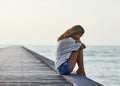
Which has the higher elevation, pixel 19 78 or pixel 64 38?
pixel 64 38

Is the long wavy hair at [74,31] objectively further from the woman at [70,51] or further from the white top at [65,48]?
the white top at [65,48]

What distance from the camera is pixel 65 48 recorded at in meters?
10.6

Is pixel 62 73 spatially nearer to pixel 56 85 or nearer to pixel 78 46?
pixel 78 46

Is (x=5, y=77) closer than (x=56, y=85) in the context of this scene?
No

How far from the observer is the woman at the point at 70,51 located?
33.7 ft

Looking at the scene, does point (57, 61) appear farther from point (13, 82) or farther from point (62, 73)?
point (13, 82)

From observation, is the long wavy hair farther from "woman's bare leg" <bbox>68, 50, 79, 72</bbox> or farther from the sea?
the sea

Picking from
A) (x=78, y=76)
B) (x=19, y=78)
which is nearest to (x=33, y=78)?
(x=19, y=78)

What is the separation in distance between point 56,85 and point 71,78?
0.49 meters

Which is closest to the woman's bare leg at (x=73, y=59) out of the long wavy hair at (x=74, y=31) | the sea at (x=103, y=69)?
the long wavy hair at (x=74, y=31)

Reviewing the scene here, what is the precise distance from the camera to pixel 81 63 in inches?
A: 408

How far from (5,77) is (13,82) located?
105 centimetres

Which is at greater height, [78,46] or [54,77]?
[78,46]

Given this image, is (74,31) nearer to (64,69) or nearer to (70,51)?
(70,51)
